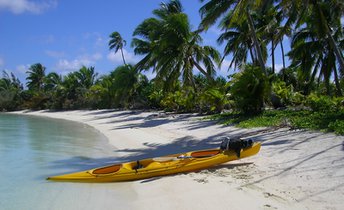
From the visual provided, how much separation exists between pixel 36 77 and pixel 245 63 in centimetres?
4760

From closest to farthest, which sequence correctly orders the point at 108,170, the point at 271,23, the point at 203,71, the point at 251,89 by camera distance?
the point at 108,170
the point at 251,89
the point at 271,23
the point at 203,71

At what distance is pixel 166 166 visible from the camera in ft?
24.5

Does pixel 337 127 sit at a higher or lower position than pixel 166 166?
higher

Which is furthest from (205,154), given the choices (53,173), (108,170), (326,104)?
(326,104)

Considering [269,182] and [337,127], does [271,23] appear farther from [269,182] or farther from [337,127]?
[269,182]

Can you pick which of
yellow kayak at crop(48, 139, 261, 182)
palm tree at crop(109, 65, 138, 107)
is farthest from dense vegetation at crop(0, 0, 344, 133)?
yellow kayak at crop(48, 139, 261, 182)

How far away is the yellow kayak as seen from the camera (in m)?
7.44

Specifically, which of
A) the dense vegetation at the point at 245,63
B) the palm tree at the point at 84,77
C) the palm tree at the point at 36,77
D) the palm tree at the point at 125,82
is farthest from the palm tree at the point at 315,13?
the palm tree at the point at 36,77

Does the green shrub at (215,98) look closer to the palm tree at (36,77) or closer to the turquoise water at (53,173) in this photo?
the turquoise water at (53,173)

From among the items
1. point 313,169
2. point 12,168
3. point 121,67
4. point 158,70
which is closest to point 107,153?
point 12,168

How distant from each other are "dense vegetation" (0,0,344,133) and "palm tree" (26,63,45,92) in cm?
2476

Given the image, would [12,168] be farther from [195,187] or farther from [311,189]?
[311,189]

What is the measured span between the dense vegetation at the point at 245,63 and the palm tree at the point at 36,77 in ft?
81.2

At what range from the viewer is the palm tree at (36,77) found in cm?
6119
